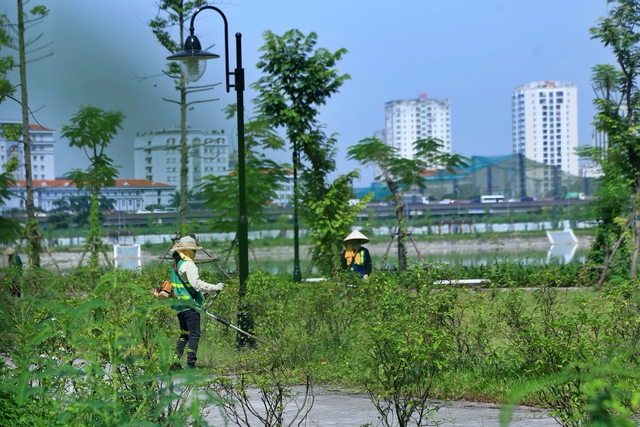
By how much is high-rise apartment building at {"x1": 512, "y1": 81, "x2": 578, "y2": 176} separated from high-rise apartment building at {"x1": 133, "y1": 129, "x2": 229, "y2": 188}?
521ft

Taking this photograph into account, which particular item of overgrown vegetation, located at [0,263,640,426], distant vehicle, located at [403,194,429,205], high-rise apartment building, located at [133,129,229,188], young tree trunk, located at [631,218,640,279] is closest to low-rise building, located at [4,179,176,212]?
high-rise apartment building, located at [133,129,229,188]

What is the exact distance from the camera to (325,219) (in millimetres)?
18438

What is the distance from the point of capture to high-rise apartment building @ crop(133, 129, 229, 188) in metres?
20.2

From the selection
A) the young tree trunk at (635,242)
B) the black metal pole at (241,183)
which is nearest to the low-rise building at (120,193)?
the black metal pole at (241,183)

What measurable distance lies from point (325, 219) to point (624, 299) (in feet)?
37.7

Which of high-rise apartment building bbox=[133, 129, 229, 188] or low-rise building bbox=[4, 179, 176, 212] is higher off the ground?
high-rise apartment building bbox=[133, 129, 229, 188]

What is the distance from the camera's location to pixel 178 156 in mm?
20766

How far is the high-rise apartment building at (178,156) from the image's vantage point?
66.3 ft

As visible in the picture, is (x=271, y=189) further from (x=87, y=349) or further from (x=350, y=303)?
(x=87, y=349)

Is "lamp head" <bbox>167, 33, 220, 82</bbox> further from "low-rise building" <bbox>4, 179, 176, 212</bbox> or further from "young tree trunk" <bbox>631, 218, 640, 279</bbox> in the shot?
"young tree trunk" <bbox>631, 218, 640, 279</bbox>

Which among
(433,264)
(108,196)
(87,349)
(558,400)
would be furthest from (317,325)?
(108,196)

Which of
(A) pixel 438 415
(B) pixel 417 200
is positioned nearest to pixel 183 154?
(A) pixel 438 415

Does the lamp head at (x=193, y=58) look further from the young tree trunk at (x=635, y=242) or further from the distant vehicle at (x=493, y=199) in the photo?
the distant vehicle at (x=493, y=199)

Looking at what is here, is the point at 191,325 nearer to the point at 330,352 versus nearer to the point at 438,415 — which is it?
the point at 330,352
